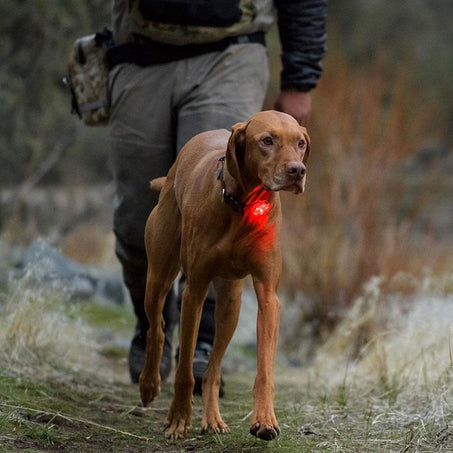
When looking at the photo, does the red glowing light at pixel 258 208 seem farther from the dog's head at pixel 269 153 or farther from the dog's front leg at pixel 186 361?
the dog's front leg at pixel 186 361

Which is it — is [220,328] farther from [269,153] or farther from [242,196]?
[269,153]

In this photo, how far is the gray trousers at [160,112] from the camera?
13.9 feet

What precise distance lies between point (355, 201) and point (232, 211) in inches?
187

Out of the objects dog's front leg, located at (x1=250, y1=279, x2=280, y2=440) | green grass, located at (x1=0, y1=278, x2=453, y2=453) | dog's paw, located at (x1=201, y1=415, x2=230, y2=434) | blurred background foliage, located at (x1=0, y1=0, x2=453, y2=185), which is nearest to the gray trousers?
green grass, located at (x1=0, y1=278, x2=453, y2=453)

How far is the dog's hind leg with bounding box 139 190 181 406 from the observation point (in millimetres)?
3578

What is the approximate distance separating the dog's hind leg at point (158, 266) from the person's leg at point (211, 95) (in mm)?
478

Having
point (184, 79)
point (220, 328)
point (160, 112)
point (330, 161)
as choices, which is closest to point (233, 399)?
point (220, 328)

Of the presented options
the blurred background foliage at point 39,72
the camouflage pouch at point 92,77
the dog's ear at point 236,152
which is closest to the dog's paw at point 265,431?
the dog's ear at point 236,152

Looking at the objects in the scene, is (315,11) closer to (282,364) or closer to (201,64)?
(201,64)

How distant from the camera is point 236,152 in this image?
2975 millimetres

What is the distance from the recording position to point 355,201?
7.69m

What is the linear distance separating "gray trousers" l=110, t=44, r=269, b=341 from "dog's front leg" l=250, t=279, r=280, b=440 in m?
1.26

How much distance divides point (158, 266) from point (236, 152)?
2.62 feet

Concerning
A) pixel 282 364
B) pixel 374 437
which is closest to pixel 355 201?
pixel 282 364
